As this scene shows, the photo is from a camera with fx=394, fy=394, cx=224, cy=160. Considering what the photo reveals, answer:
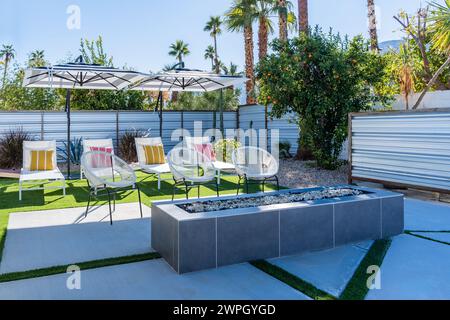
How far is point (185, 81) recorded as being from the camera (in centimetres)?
1063

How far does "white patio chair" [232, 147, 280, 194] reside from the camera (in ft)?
19.5

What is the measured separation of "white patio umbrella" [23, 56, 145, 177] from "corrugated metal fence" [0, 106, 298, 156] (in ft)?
9.14

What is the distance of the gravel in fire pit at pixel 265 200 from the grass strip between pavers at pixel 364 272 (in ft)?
2.19

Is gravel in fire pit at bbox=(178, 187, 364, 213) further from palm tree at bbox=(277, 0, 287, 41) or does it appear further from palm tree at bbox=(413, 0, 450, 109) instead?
palm tree at bbox=(277, 0, 287, 41)

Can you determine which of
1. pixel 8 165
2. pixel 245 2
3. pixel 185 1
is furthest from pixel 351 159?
pixel 245 2

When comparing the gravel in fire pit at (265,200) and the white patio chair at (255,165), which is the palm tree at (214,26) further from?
the gravel in fire pit at (265,200)

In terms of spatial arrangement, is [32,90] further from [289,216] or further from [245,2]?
[289,216]

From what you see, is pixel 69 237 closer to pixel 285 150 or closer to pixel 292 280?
pixel 292 280

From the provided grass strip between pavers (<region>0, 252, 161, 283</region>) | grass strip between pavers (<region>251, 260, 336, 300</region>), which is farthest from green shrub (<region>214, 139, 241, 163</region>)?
grass strip between pavers (<region>251, 260, 336, 300</region>)

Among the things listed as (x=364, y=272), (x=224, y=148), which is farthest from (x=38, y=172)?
(x=364, y=272)

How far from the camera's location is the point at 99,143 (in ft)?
28.5
